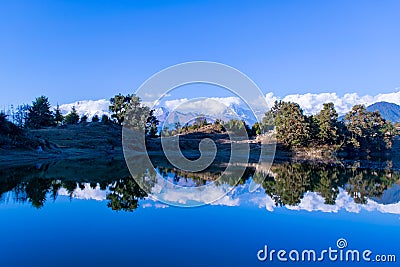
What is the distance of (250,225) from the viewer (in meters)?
13.2

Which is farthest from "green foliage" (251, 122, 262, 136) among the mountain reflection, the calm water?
the calm water

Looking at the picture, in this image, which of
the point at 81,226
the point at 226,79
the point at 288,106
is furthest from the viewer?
the point at 288,106

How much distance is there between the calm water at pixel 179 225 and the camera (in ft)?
30.5

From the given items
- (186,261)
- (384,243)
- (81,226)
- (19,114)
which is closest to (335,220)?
(384,243)

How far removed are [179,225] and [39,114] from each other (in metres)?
83.6

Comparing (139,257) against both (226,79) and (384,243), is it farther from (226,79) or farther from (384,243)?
(226,79)

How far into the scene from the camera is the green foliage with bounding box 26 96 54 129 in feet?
271

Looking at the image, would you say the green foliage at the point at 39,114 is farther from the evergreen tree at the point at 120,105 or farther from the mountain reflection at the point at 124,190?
the mountain reflection at the point at 124,190

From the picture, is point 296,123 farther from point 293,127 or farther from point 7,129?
point 7,129

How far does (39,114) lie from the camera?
8369 centimetres

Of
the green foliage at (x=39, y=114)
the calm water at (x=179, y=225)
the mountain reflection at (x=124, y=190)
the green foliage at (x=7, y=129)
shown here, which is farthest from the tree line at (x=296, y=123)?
the calm water at (x=179, y=225)

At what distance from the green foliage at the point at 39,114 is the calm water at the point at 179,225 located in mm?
68758

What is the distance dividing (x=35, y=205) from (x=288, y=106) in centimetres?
7355

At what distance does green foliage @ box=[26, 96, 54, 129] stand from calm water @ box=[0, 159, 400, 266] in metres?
68.8
